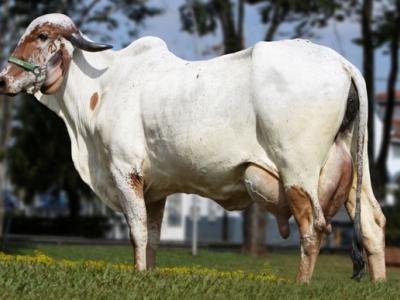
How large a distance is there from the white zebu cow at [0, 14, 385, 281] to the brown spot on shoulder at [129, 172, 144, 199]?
12mm

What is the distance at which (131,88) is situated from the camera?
35.4ft

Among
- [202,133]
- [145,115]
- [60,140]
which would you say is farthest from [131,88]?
[60,140]

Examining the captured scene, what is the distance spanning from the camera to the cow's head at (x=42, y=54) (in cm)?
Answer: 1120

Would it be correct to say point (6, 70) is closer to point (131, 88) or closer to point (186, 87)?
point (131, 88)

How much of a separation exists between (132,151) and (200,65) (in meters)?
1.05

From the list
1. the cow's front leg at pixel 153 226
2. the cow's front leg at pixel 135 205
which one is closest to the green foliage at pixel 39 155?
the cow's front leg at pixel 153 226

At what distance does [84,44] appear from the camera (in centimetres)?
1115

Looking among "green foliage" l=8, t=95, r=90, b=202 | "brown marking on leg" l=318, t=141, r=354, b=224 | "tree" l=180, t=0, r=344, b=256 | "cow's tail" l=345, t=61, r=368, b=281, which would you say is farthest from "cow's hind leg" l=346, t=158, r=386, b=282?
"green foliage" l=8, t=95, r=90, b=202

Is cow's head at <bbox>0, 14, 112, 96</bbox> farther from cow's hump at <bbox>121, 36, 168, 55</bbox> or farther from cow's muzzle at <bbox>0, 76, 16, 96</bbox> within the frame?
cow's hump at <bbox>121, 36, 168, 55</bbox>

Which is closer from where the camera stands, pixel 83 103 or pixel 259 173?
pixel 259 173

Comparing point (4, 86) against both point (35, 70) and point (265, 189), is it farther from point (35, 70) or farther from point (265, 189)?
point (265, 189)

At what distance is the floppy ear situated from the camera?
448 inches

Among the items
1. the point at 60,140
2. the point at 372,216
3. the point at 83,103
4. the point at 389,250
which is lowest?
the point at 60,140

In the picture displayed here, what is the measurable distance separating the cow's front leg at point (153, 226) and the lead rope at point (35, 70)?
1675mm
